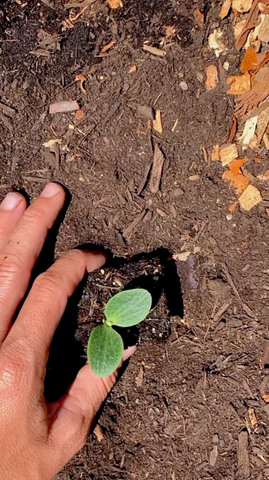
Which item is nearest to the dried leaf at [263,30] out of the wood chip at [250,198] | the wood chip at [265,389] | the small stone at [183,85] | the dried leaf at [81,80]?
the small stone at [183,85]

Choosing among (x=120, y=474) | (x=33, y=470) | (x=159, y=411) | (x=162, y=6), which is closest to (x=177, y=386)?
(x=159, y=411)

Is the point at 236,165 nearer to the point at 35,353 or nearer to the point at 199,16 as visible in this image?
the point at 199,16

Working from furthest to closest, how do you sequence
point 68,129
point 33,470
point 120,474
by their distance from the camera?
point 120,474 < point 68,129 < point 33,470

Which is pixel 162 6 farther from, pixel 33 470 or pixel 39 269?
pixel 33 470

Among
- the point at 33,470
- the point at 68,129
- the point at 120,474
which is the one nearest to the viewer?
the point at 33,470

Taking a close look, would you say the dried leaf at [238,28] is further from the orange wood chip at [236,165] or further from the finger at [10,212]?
the finger at [10,212]

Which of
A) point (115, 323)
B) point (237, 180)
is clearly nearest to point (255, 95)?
point (237, 180)
